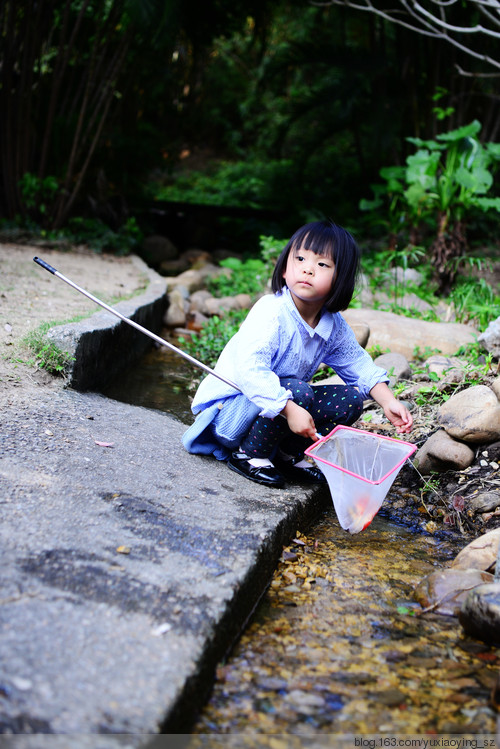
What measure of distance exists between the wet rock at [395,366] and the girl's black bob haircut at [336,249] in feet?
3.64

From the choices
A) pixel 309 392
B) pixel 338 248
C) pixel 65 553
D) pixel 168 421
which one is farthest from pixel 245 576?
pixel 168 421

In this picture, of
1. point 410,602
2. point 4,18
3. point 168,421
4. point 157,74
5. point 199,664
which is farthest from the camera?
point 157,74

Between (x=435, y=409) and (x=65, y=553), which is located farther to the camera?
(x=435, y=409)

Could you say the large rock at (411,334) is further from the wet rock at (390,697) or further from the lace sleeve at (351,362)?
the wet rock at (390,697)

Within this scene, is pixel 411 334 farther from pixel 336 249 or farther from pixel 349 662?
pixel 349 662

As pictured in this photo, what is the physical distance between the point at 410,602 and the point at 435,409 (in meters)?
1.25

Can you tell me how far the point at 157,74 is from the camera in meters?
8.07

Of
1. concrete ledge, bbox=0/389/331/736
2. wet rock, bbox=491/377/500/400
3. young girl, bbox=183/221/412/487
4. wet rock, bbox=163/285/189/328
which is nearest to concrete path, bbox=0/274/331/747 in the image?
concrete ledge, bbox=0/389/331/736

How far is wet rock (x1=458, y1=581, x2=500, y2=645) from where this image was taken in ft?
5.03

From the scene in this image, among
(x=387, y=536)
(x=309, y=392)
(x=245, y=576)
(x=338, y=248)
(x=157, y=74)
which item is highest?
(x=157, y=74)

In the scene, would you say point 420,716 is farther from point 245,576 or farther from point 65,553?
point 65,553

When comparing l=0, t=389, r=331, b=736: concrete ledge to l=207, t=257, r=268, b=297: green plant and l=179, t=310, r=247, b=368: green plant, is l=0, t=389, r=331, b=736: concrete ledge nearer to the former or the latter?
l=179, t=310, r=247, b=368: green plant

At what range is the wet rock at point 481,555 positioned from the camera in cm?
188

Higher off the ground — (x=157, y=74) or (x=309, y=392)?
(x=157, y=74)
